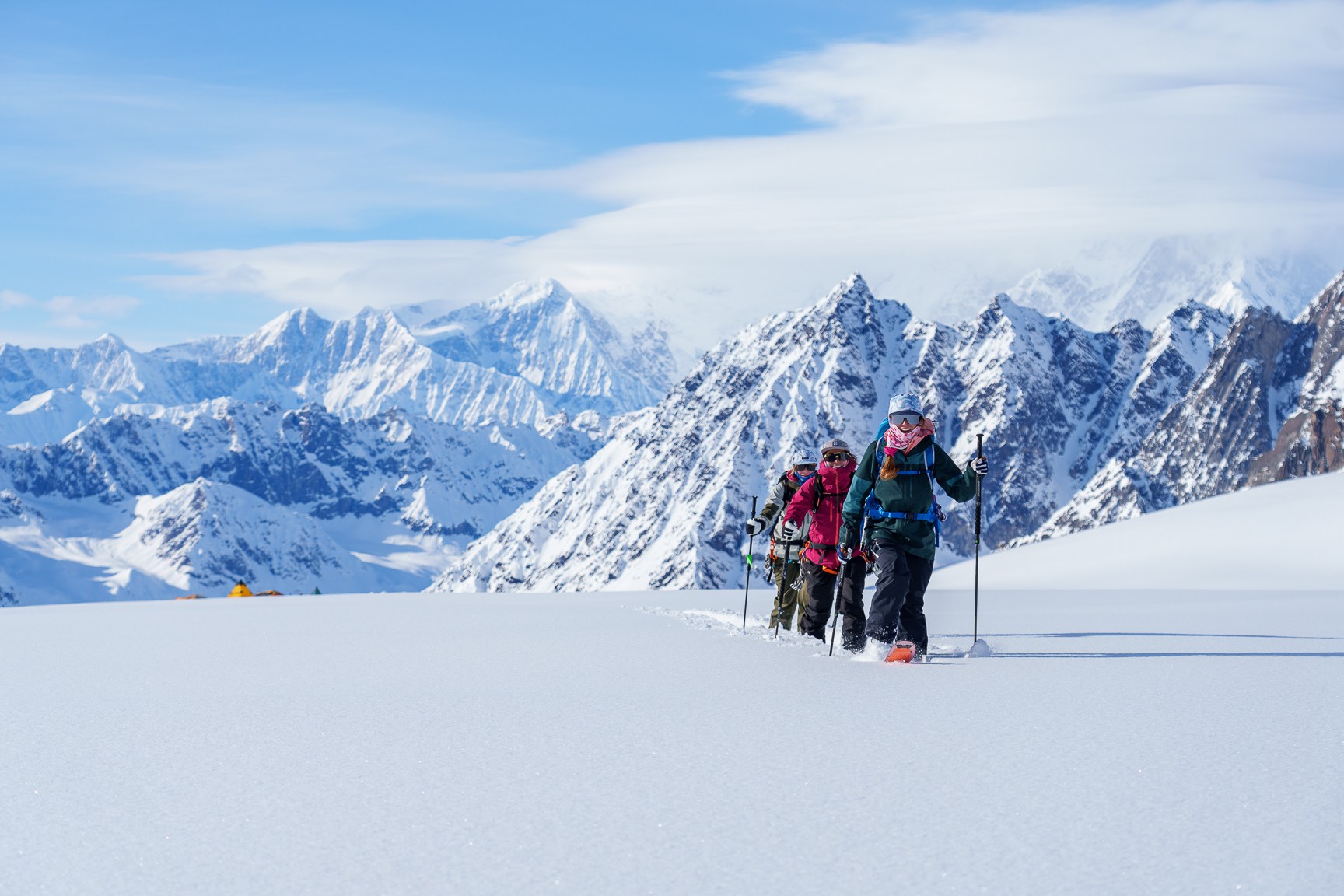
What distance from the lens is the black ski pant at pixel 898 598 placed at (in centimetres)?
1128

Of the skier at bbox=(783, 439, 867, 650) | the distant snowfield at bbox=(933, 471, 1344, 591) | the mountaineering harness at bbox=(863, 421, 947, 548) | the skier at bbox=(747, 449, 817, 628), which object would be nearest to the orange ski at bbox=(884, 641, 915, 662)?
the mountaineering harness at bbox=(863, 421, 947, 548)

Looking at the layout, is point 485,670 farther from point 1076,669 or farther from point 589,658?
point 1076,669

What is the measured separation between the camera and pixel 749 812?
5188mm

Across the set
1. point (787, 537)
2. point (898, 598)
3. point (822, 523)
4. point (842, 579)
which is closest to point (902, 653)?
point (898, 598)

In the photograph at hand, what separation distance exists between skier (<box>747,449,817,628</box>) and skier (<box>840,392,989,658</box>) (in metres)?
2.49

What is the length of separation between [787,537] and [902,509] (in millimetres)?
3520

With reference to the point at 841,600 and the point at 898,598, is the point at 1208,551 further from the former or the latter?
the point at 898,598

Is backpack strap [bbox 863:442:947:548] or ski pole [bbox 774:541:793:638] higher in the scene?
backpack strap [bbox 863:442:947:548]

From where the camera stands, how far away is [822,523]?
13898mm

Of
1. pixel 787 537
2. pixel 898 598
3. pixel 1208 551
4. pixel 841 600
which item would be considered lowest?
pixel 1208 551

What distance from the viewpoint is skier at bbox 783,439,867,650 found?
1375 centimetres

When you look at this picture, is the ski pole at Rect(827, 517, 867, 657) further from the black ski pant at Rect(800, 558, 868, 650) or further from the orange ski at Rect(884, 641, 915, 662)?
the orange ski at Rect(884, 641, 915, 662)

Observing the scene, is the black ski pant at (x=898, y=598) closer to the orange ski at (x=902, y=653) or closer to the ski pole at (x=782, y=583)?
the orange ski at (x=902, y=653)

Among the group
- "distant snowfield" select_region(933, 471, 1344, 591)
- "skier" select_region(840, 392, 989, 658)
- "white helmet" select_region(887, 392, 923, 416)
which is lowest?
"distant snowfield" select_region(933, 471, 1344, 591)
